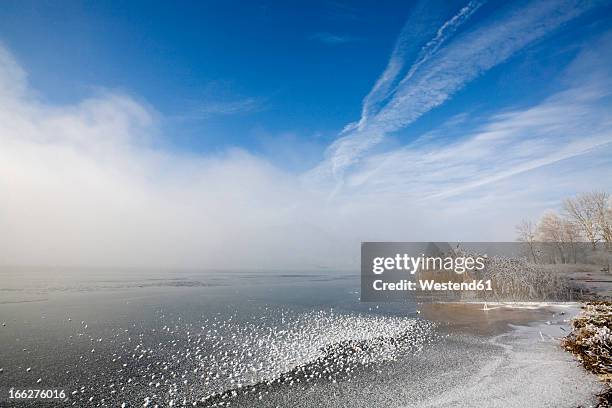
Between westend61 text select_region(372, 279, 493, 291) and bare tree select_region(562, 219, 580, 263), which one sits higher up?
bare tree select_region(562, 219, 580, 263)

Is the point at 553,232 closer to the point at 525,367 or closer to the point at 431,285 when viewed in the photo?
the point at 431,285

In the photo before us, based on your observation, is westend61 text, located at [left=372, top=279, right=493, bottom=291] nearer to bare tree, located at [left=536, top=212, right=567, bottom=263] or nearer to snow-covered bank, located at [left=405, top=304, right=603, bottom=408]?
snow-covered bank, located at [left=405, top=304, right=603, bottom=408]

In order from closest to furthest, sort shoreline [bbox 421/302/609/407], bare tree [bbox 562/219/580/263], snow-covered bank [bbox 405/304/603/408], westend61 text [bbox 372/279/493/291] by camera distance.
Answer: snow-covered bank [bbox 405/304/603/408], shoreline [bbox 421/302/609/407], westend61 text [bbox 372/279/493/291], bare tree [bbox 562/219/580/263]

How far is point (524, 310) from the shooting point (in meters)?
24.5

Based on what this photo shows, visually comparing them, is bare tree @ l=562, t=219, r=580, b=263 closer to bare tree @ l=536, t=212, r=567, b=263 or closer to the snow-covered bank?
bare tree @ l=536, t=212, r=567, b=263

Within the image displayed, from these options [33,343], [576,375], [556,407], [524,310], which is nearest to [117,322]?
[33,343]

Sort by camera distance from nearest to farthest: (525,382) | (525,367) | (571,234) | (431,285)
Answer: (525,382)
(525,367)
(431,285)
(571,234)

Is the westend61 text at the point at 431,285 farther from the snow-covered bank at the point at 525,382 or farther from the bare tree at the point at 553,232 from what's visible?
the bare tree at the point at 553,232

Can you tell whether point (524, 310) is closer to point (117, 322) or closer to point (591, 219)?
point (117, 322)

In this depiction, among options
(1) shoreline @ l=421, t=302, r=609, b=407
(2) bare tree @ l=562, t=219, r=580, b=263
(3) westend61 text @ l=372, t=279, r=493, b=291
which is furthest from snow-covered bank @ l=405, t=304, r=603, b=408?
(2) bare tree @ l=562, t=219, r=580, b=263

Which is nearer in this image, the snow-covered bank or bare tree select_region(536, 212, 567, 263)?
the snow-covered bank

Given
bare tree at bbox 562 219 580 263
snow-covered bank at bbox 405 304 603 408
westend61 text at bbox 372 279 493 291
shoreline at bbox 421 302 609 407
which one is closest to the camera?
snow-covered bank at bbox 405 304 603 408

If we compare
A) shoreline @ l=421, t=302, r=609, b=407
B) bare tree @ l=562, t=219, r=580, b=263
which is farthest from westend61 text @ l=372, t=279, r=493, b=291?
bare tree @ l=562, t=219, r=580, b=263

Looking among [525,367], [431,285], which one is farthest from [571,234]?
[525,367]
